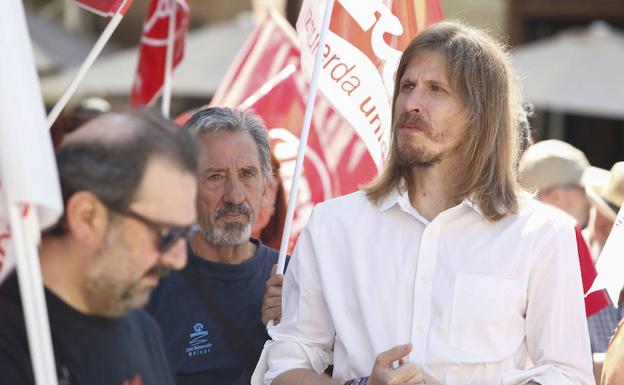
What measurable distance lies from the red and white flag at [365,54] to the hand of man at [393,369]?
1345 millimetres

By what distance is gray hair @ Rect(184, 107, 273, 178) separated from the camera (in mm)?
4441

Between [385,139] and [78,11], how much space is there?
14398mm

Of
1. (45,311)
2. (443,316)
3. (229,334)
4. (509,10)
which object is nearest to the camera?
(45,311)

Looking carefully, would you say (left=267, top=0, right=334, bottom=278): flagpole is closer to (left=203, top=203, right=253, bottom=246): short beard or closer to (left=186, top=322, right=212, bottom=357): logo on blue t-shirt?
(left=203, top=203, right=253, bottom=246): short beard

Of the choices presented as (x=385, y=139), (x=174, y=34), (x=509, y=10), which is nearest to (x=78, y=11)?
(x=509, y=10)

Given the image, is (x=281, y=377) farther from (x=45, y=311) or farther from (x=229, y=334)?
(x=45, y=311)

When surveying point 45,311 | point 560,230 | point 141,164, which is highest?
point 141,164

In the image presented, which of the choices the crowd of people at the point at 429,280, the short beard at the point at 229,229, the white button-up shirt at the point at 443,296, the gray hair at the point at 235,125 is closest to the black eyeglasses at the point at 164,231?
the crowd of people at the point at 429,280

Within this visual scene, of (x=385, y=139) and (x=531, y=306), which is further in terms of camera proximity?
(x=385, y=139)

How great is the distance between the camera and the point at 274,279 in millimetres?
4129

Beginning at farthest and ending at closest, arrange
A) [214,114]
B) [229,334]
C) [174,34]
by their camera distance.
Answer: [174,34] < [214,114] < [229,334]

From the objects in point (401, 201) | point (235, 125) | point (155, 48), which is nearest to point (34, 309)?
point (401, 201)

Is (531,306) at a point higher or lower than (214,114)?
lower

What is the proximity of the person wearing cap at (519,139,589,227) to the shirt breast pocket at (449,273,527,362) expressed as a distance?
10.4 ft
